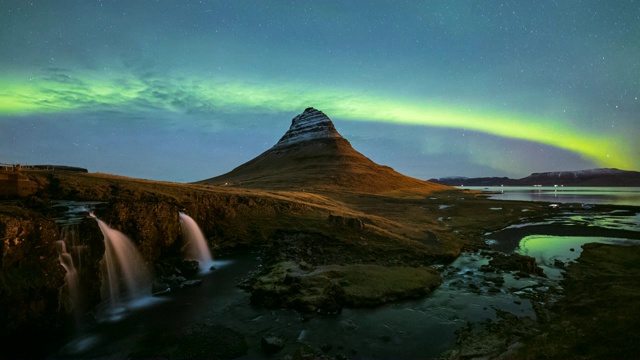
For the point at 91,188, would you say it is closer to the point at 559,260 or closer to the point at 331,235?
the point at 331,235

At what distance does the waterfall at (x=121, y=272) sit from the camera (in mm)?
21378

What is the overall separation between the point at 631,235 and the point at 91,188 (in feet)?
219

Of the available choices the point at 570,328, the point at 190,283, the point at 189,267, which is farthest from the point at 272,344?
the point at 189,267

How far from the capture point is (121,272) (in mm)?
22828

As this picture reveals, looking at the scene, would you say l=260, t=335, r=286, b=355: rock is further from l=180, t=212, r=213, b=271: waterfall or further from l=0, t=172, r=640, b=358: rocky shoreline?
l=180, t=212, r=213, b=271: waterfall

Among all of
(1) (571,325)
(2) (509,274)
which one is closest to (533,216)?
(2) (509,274)

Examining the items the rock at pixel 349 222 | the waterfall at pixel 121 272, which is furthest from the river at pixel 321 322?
the rock at pixel 349 222

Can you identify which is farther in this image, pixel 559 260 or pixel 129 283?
pixel 559 260

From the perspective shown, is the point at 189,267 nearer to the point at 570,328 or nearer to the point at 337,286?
the point at 337,286

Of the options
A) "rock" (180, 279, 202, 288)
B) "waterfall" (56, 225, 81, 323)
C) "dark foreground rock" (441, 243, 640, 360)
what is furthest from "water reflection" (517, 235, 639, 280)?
"waterfall" (56, 225, 81, 323)

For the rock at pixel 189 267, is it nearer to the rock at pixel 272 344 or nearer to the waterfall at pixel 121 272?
the waterfall at pixel 121 272

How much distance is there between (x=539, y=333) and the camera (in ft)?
48.8

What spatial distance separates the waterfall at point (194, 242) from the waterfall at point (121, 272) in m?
5.80

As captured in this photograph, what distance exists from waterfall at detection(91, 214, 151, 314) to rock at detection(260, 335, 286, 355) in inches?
434
